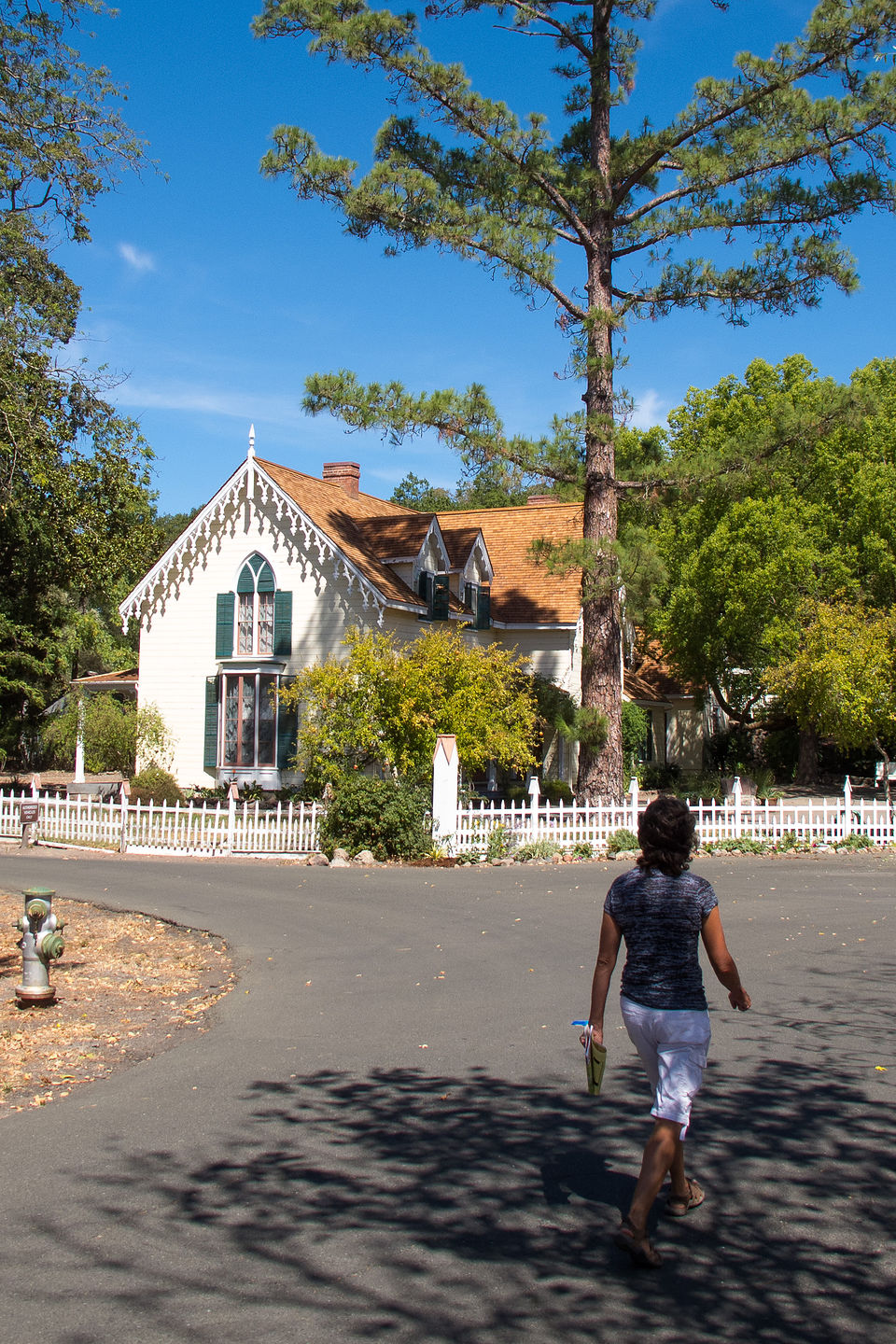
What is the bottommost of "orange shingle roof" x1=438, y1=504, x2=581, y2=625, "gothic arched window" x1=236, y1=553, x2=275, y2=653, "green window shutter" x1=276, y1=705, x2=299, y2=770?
"green window shutter" x1=276, y1=705, x2=299, y2=770

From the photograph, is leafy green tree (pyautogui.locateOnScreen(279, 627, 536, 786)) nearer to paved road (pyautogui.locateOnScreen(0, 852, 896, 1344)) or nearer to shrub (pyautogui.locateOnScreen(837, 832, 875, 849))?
shrub (pyautogui.locateOnScreen(837, 832, 875, 849))

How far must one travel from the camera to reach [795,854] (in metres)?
20.8

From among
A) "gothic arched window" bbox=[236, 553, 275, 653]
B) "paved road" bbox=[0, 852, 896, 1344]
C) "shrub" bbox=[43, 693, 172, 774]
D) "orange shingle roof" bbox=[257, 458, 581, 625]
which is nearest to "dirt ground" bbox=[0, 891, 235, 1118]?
"paved road" bbox=[0, 852, 896, 1344]

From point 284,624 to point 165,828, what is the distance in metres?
7.96

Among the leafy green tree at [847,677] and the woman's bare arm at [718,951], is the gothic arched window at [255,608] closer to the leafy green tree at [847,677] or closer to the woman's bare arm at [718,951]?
the leafy green tree at [847,677]

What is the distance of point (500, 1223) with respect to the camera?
15.2 ft

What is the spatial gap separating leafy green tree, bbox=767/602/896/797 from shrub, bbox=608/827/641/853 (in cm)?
1012

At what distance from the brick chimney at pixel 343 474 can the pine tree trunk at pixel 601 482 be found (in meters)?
11.8

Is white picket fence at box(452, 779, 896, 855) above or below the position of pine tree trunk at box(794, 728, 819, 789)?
below

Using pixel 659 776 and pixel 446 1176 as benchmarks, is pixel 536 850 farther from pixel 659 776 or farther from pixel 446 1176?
pixel 659 776

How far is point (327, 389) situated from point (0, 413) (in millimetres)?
7872

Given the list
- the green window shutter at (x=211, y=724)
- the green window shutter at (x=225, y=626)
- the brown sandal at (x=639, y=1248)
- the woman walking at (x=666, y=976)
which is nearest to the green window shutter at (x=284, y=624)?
the green window shutter at (x=225, y=626)

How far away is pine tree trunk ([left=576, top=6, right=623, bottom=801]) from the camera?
22.8m

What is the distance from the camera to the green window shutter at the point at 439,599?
2806 cm
